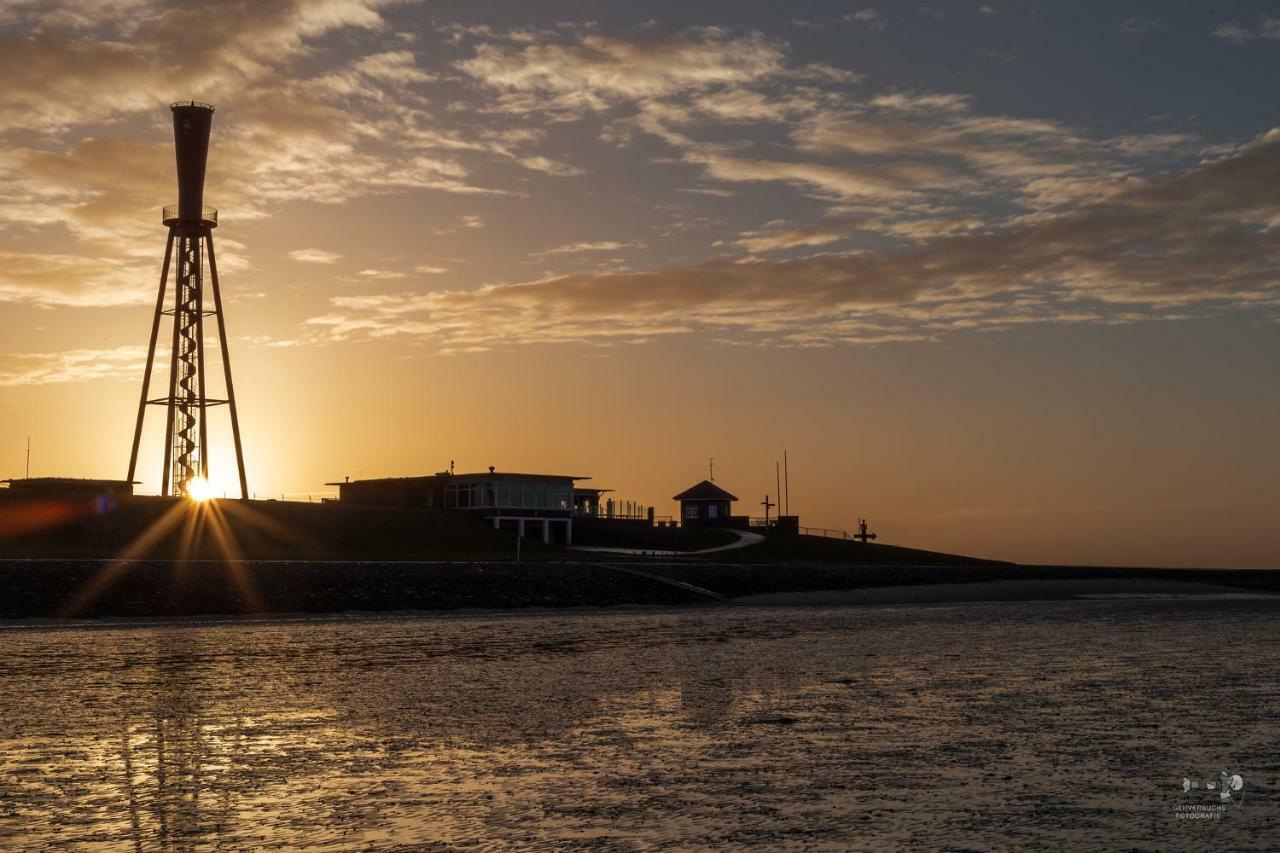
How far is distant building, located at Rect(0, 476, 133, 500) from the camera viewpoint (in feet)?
245

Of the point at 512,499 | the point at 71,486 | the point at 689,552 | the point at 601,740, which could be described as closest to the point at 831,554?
the point at 689,552

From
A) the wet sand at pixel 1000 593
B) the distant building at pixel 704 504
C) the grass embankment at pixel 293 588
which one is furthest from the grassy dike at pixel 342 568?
the distant building at pixel 704 504

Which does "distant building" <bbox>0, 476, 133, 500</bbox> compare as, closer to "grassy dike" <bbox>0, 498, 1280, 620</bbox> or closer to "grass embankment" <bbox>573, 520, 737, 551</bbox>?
"grassy dike" <bbox>0, 498, 1280, 620</bbox>

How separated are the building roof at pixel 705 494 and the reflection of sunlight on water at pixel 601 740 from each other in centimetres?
10074

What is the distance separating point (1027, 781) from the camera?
13.6 metres

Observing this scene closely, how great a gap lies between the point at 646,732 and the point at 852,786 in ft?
14.6

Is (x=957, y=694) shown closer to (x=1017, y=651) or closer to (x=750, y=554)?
(x=1017, y=651)

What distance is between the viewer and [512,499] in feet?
322

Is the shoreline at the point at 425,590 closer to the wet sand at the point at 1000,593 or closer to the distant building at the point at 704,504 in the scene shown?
the wet sand at the point at 1000,593

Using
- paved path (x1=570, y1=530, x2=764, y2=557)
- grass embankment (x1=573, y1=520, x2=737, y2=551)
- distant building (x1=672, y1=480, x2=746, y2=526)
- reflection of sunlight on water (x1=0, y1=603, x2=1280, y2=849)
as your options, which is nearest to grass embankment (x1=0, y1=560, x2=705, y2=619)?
reflection of sunlight on water (x1=0, y1=603, x2=1280, y2=849)

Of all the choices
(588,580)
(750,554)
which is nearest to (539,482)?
(750,554)

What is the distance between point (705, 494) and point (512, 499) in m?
38.7

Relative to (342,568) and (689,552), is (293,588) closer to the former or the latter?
(342,568)

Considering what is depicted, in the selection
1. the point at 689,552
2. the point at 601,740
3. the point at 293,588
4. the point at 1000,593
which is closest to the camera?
the point at 601,740
